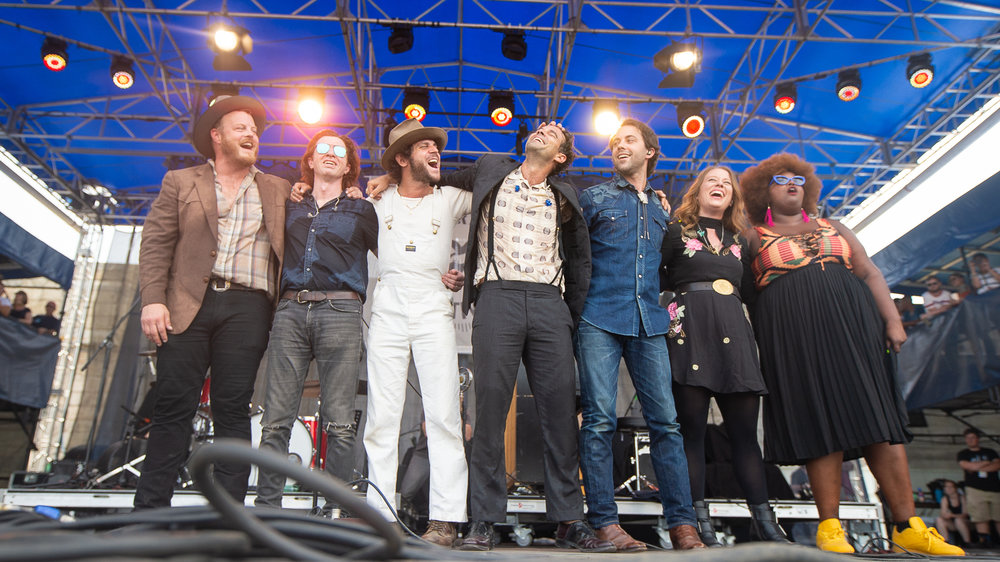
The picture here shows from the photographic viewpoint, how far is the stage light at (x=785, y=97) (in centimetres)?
871

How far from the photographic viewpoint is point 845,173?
11.5m

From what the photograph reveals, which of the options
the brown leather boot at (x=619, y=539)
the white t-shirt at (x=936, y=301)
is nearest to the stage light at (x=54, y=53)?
the brown leather boot at (x=619, y=539)

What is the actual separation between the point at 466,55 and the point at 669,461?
27.0 ft

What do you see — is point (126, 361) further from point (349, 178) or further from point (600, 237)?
point (600, 237)

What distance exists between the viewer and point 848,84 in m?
8.49

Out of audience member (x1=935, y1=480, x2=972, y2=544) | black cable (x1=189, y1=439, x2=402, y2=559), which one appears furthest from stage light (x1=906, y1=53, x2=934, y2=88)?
black cable (x1=189, y1=439, x2=402, y2=559)

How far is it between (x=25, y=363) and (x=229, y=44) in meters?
5.31

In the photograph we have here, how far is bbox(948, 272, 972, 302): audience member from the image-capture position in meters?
7.72

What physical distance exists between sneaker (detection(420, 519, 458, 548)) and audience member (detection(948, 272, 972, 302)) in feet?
24.0

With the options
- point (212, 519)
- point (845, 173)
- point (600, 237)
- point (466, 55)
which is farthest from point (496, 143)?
point (212, 519)

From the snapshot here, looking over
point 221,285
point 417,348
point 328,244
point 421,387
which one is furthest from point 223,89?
point 421,387

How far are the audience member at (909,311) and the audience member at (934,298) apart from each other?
5.5 inches

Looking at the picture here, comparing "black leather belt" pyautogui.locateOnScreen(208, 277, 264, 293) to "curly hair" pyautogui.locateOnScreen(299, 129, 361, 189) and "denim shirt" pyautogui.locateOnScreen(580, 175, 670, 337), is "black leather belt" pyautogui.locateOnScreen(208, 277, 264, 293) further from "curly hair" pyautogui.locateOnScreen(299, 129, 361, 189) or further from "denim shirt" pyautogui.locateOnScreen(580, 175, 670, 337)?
"denim shirt" pyautogui.locateOnScreen(580, 175, 670, 337)

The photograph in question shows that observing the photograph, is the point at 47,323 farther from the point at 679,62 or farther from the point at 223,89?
the point at 679,62
